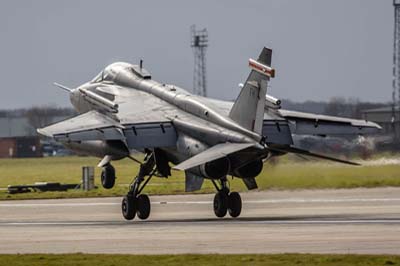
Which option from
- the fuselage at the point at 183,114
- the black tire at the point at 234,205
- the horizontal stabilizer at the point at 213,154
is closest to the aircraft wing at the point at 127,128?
the fuselage at the point at 183,114

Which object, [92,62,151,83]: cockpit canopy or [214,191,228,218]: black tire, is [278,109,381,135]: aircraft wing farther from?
[92,62,151,83]: cockpit canopy

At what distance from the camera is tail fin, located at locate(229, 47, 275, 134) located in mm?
36875

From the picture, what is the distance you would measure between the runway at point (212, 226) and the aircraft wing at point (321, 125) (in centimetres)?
269

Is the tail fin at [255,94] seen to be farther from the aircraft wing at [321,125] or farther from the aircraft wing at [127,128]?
the aircraft wing at [321,125]

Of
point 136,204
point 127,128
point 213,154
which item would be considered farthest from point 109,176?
point 213,154

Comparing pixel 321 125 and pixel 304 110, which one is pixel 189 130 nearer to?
pixel 321 125

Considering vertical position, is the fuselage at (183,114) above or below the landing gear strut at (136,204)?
above

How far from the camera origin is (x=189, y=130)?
39.7m

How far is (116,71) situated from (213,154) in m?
10.2

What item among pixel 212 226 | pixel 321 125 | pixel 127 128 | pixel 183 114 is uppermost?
pixel 183 114

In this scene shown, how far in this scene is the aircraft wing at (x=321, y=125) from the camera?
4184 cm

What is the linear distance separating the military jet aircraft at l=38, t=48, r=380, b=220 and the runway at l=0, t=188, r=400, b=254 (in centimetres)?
144

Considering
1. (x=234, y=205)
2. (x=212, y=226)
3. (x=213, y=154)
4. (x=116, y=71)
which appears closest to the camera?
(x=212, y=226)

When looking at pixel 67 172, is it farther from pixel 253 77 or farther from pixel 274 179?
pixel 253 77
